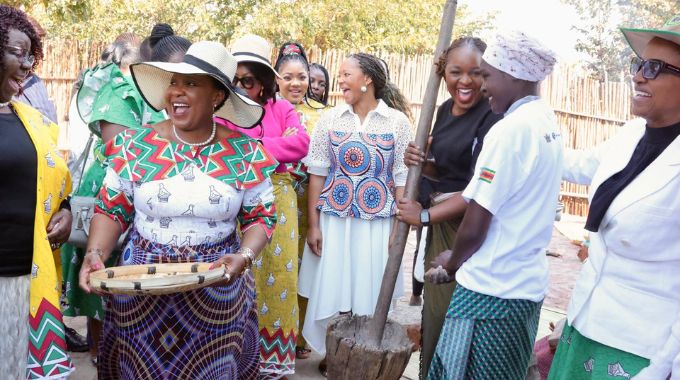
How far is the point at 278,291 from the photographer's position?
4488mm

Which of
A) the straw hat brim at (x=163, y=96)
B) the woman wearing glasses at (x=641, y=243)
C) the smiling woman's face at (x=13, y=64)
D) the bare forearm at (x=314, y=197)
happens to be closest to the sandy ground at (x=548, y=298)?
the bare forearm at (x=314, y=197)

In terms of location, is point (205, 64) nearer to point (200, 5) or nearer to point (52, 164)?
point (52, 164)

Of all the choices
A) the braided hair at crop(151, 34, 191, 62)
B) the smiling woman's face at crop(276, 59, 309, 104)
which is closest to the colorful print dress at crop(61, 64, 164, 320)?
the braided hair at crop(151, 34, 191, 62)

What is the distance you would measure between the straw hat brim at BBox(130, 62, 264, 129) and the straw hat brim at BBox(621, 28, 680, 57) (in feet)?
5.32

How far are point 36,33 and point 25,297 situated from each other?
108 centimetres

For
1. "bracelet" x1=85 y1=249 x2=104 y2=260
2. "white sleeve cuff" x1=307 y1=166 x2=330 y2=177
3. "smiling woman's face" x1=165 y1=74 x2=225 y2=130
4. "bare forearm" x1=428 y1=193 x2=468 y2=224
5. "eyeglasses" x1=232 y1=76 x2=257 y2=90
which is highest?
"eyeglasses" x1=232 y1=76 x2=257 y2=90

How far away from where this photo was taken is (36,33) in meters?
2.88

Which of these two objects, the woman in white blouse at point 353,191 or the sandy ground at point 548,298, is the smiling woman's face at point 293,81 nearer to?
the woman in white blouse at point 353,191

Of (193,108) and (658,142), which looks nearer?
(658,142)

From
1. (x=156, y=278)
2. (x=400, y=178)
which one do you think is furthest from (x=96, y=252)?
(x=400, y=178)

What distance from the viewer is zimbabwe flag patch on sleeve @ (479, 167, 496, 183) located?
2711 mm

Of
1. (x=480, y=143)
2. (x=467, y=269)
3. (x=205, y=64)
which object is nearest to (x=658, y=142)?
(x=467, y=269)

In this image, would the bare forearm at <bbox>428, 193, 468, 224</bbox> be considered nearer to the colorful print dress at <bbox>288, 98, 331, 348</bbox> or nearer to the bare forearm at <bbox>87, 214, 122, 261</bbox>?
the bare forearm at <bbox>87, 214, 122, 261</bbox>

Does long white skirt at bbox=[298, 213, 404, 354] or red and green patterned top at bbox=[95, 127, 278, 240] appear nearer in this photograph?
red and green patterned top at bbox=[95, 127, 278, 240]
